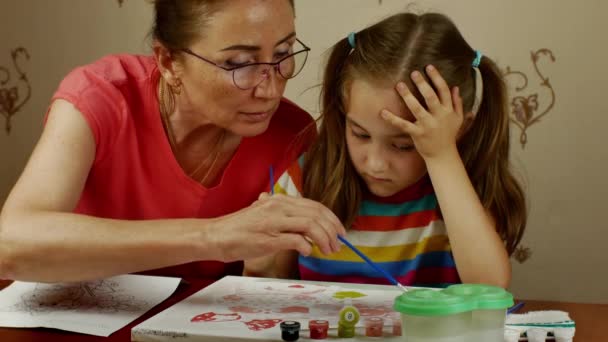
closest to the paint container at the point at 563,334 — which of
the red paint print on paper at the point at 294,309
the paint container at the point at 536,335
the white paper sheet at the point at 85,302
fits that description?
the paint container at the point at 536,335

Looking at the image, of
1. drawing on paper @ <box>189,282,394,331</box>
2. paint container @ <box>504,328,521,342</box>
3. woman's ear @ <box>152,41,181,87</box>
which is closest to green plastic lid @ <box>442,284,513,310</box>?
paint container @ <box>504,328,521,342</box>

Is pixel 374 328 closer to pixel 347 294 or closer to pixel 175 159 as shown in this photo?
pixel 347 294

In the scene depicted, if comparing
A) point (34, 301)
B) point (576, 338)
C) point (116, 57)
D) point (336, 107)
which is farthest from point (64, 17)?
point (576, 338)

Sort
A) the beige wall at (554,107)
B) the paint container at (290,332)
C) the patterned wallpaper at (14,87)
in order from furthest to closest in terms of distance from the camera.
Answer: the patterned wallpaper at (14,87)
the beige wall at (554,107)
the paint container at (290,332)

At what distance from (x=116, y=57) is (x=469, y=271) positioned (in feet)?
2.68

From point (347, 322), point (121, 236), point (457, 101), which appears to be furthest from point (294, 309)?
point (457, 101)

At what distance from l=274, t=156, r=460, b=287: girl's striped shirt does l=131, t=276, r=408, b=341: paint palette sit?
197 millimetres

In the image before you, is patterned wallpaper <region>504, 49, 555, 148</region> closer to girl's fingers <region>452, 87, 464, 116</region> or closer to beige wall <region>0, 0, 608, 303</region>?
beige wall <region>0, 0, 608, 303</region>

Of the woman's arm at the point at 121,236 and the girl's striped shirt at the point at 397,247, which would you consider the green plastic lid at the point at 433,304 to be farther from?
the girl's striped shirt at the point at 397,247

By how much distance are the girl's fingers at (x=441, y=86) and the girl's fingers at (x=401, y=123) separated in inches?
3.0

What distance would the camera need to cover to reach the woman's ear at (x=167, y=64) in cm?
148

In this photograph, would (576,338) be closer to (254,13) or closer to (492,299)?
(492,299)

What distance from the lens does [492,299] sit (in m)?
0.93

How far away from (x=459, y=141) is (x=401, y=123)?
0.26m
